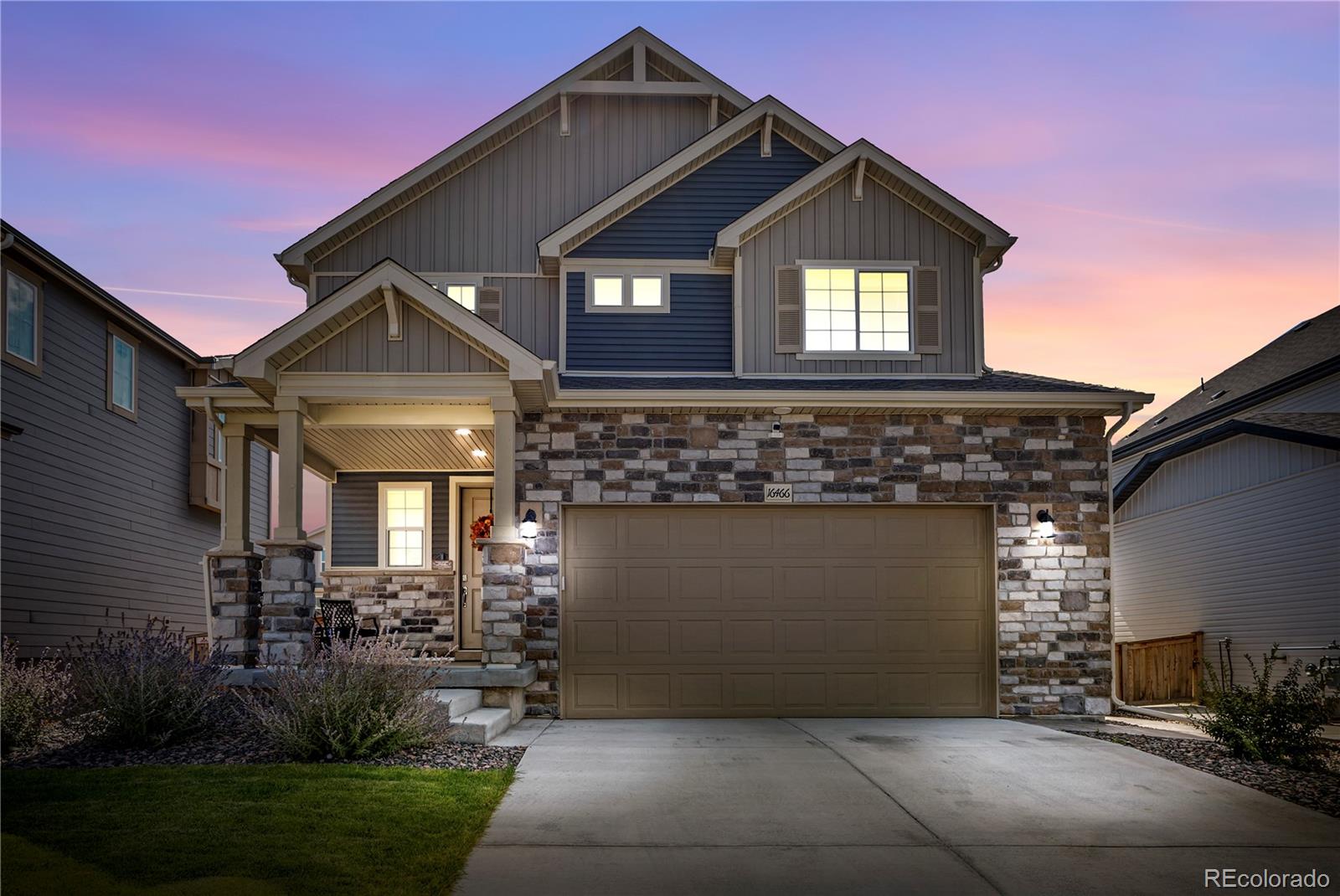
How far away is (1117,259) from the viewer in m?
19.2

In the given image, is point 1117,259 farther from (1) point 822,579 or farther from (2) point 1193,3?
(1) point 822,579

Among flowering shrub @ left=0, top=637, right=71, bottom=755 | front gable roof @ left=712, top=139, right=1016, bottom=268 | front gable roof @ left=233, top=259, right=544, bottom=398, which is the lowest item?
flowering shrub @ left=0, top=637, right=71, bottom=755

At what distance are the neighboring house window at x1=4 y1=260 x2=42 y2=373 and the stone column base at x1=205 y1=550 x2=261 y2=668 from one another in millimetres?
4390

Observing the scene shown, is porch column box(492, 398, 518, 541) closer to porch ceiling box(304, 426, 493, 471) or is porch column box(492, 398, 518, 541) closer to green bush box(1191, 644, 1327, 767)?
porch ceiling box(304, 426, 493, 471)

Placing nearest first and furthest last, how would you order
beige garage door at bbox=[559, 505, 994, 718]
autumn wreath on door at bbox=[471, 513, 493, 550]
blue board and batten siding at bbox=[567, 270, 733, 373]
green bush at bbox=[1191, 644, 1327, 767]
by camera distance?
1. green bush at bbox=[1191, 644, 1327, 767]
2. beige garage door at bbox=[559, 505, 994, 718]
3. blue board and batten siding at bbox=[567, 270, 733, 373]
4. autumn wreath on door at bbox=[471, 513, 493, 550]

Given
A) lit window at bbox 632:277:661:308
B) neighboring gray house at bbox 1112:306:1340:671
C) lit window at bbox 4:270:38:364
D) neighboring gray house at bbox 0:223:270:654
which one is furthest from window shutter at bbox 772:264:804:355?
lit window at bbox 4:270:38:364

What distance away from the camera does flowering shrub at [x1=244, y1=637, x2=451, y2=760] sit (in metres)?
8.25

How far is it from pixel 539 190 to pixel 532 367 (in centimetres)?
506

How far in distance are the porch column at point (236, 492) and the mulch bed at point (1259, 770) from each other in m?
8.88

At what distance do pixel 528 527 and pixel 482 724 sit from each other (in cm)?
287

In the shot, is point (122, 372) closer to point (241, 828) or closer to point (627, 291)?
point (627, 291)

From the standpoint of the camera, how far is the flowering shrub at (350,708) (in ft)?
27.1

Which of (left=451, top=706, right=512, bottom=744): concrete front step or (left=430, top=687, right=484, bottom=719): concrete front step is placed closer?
(left=451, top=706, right=512, bottom=744): concrete front step

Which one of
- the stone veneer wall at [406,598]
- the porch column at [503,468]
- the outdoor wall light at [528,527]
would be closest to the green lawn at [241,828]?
the porch column at [503,468]
